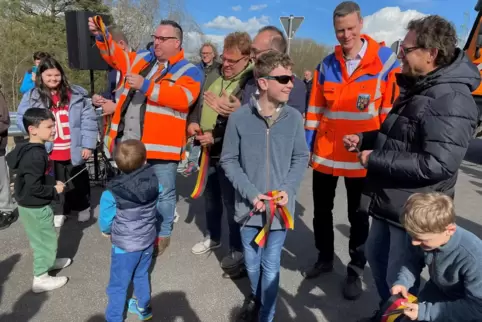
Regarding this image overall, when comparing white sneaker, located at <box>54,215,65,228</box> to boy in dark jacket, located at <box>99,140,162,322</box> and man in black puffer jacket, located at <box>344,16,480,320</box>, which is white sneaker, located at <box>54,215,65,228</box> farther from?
man in black puffer jacket, located at <box>344,16,480,320</box>

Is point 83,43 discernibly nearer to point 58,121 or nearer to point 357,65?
point 58,121

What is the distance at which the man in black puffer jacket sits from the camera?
6.06 ft

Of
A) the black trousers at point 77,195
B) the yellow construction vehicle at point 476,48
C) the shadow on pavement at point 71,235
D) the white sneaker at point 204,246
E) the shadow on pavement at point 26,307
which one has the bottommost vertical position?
the shadow on pavement at point 71,235

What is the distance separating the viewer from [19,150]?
2619mm

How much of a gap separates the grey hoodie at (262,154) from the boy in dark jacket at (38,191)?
1385 mm

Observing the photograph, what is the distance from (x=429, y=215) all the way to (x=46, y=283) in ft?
9.10

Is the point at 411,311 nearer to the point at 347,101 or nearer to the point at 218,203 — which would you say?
the point at 347,101

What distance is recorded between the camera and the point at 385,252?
7.82 feet

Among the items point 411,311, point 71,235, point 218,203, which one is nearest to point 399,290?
point 411,311

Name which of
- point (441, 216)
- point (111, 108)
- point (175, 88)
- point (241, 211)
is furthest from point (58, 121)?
point (441, 216)

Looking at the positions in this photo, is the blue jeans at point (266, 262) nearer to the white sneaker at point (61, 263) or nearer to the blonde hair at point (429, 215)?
the blonde hair at point (429, 215)

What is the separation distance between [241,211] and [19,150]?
1.69 meters

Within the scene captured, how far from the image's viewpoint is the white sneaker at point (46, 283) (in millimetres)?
2793

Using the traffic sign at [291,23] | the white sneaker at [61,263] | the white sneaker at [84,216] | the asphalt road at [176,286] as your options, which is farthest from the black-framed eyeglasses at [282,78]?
the traffic sign at [291,23]
